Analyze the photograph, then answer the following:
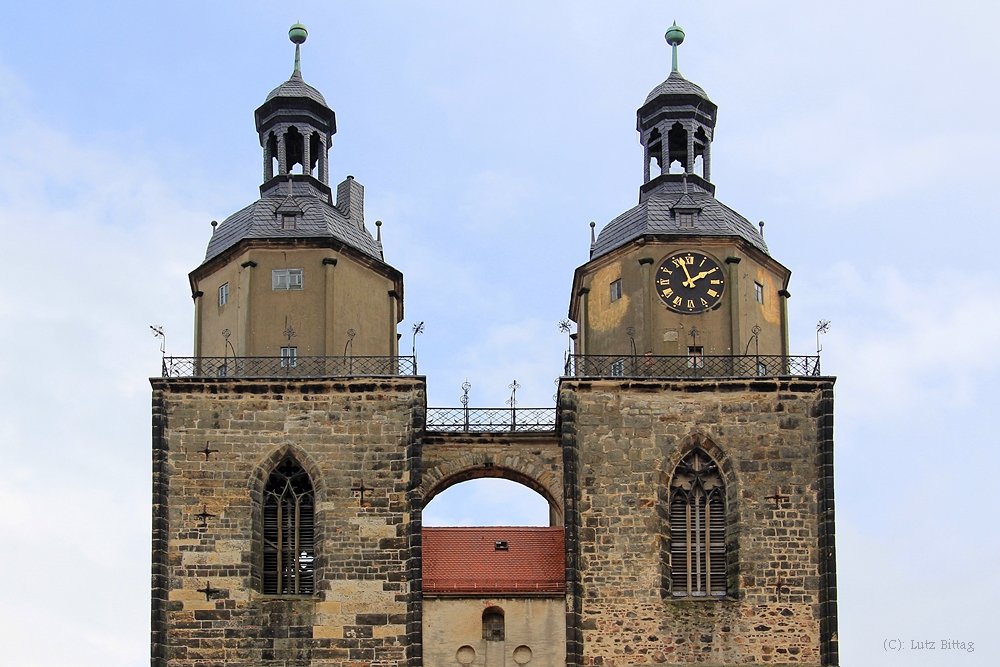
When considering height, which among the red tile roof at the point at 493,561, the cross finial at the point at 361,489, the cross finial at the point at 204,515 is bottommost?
the red tile roof at the point at 493,561

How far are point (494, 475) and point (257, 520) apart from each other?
500cm

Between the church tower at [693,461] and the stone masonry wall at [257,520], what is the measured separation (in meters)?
3.25

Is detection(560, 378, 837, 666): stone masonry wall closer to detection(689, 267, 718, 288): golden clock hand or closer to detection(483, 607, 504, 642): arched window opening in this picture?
detection(483, 607, 504, 642): arched window opening

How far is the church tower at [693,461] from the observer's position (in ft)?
131

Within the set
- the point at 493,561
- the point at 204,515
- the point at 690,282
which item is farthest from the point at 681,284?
the point at 204,515

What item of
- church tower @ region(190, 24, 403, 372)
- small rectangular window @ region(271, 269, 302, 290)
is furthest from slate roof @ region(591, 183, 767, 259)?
small rectangular window @ region(271, 269, 302, 290)

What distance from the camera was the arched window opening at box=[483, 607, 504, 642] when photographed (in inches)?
1588

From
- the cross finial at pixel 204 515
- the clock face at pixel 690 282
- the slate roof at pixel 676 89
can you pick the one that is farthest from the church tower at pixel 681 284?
the cross finial at pixel 204 515

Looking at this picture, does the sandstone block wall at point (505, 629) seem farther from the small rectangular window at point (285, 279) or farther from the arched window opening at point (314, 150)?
the arched window opening at point (314, 150)

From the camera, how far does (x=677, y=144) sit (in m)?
46.2

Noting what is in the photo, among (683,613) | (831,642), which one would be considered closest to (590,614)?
(683,613)

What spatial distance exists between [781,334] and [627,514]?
215 inches

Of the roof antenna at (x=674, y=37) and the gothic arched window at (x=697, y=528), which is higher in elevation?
the roof antenna at (x=674, y=37)

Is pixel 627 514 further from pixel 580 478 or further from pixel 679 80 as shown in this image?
pixel 679 80
